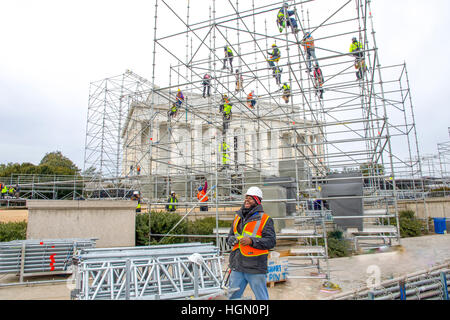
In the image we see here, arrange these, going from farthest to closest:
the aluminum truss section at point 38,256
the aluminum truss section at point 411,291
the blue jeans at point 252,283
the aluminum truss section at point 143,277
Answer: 1. the aluminum truss section at point 38,256
2. the aluminum truss section at point 411,291
3. the aluminum truss section at point 143,277
4. the blue jeans at point 252,283

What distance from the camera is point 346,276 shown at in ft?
A: 21.8

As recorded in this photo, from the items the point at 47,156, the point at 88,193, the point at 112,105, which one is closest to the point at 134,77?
the point at 112,105

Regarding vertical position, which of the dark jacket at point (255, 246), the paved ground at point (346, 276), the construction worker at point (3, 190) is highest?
the construction worker at point (3, 190)

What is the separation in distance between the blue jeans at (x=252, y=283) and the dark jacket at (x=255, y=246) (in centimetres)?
7

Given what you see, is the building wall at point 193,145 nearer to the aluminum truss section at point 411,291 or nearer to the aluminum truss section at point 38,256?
the aluminum truss section at point 38,256

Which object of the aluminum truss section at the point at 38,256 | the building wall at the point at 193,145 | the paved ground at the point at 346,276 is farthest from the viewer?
the building wall at the point at 193,145

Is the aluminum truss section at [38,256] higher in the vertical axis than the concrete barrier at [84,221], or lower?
lower

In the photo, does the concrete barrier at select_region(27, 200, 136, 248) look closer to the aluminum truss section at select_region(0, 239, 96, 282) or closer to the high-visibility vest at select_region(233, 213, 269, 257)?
the aluminum truss section at select_region(0, 239, 96, 282)

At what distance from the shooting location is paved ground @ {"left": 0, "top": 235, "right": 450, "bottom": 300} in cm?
560

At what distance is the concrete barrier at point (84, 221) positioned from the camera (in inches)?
310

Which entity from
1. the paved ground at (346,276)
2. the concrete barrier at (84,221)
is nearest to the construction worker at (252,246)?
the paved ground at (346,276)

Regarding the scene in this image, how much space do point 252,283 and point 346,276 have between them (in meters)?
3.81

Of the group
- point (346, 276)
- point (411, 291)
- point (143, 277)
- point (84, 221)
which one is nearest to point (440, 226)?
point (346, 276)

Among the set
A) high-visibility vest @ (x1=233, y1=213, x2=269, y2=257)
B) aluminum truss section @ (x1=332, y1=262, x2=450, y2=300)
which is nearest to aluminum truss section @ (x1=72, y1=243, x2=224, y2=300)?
high-visibility vest @ (x1=233, y1=213, x2=269, y2=257)
